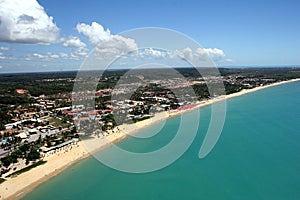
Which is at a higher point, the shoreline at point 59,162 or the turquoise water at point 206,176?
the shoreline at point 59,162

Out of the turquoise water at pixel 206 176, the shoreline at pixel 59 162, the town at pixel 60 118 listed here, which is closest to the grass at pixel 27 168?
the town at pixel 60 118

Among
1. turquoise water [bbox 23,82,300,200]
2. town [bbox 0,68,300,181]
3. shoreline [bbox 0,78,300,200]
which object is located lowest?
turquoise water [bbox 23,82,300,200]

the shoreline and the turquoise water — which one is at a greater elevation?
the shoreline

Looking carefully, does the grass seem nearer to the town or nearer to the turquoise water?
the town

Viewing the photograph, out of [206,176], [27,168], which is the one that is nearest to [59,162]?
[27,168]

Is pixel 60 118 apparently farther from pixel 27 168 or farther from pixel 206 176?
pixel 206 176

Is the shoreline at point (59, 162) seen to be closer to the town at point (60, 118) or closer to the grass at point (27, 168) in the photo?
the grass at point (27, 168)

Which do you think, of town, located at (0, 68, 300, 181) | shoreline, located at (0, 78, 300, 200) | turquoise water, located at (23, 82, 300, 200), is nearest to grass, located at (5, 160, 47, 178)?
town, located at (0, 68, 300, 181)

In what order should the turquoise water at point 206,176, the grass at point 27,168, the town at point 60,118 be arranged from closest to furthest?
the turquoise water at point 206,176, the grass at point 27,168, the town at point 60,118

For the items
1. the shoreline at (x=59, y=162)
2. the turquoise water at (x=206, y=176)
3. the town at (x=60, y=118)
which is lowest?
the turquoise water at (x=206, y=176)
